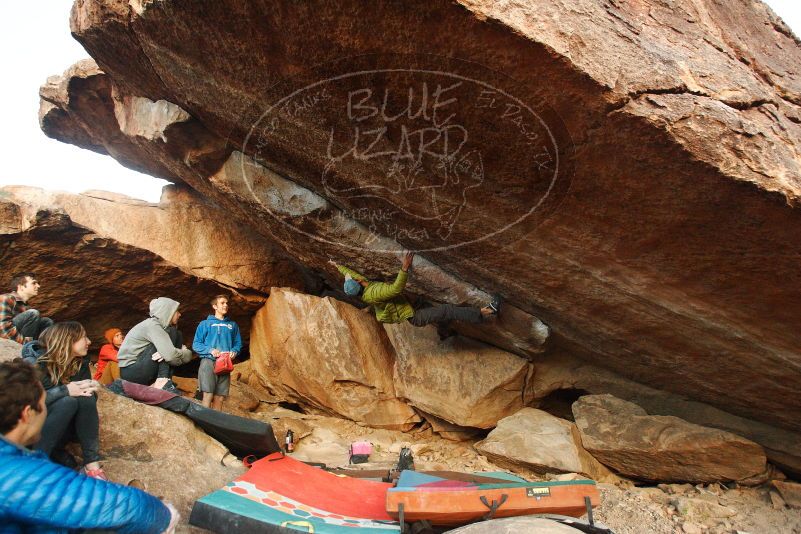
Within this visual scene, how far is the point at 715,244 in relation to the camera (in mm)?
3965

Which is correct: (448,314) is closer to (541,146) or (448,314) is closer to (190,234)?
(541,146)

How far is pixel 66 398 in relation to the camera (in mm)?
3594

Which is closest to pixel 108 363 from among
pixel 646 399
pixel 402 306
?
pixel 402 306

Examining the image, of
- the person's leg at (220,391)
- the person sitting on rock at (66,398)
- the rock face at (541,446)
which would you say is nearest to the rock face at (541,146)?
the rock face at (541,446)

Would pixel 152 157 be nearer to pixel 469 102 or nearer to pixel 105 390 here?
pixel 105 390

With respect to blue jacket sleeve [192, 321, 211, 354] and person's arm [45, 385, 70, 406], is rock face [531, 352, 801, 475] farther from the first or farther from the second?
person's arm [45, 385, 70, 406]

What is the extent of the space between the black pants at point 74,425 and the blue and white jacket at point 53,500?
148cm

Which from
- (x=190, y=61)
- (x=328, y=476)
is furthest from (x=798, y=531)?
(x=190, y=61)

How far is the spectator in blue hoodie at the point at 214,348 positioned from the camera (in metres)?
5.96

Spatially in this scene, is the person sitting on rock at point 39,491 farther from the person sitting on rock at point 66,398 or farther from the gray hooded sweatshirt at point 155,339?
the gray hooded sweatshirt at point 155,339

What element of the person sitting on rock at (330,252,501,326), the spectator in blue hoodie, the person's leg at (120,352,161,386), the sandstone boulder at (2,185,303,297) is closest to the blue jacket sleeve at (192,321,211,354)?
the spectator in blue hoodie

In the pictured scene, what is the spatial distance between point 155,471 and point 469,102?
394 centimetres

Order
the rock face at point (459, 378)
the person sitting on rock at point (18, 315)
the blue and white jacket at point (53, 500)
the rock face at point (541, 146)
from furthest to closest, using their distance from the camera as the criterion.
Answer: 1. the rock face at point (459, 378)
2. the person sitting on rock at point (18, 315)
3. the rock face at point (541, 146)
4. the blue and white jacket at point (53, 500)

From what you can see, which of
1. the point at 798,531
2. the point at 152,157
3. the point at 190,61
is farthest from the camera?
the point at 152,157
